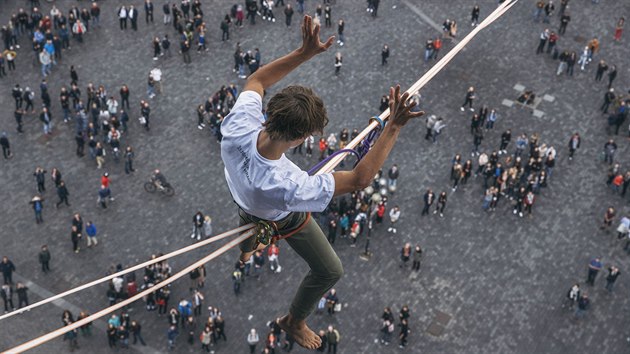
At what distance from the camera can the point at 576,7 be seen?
4547 cm

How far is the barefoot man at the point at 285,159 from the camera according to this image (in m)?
7.97

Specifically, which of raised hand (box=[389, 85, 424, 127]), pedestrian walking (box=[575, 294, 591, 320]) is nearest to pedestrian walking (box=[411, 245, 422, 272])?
pedestrian walking (box=[575, 294, 591, 320])

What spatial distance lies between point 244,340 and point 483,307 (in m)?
8.13

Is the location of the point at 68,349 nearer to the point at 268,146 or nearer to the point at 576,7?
the point at 268,146

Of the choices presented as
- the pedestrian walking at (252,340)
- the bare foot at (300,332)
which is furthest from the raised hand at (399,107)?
the pedestrian walking at (252,340)

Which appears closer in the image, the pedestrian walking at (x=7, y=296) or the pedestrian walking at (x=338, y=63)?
the pedestrian walking at (x=7, y=296)

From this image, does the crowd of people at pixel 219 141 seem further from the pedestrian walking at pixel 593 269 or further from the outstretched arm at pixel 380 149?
the outstretched arm at pixel 380 149

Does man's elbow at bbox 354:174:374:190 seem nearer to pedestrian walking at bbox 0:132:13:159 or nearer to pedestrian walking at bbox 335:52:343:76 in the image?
pedestrian walking at bbox 0:132:13:159

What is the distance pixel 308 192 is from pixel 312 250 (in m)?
1.41

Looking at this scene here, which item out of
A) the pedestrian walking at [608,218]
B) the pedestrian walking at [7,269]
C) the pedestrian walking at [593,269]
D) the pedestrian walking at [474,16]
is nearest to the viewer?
the pedestrian walking at [7,269]

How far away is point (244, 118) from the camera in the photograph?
8.61m

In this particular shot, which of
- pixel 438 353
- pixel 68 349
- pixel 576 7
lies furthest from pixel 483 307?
pixel 576 7

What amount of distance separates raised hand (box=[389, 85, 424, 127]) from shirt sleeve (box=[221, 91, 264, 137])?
4.45ft

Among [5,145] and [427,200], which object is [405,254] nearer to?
[427,200]
